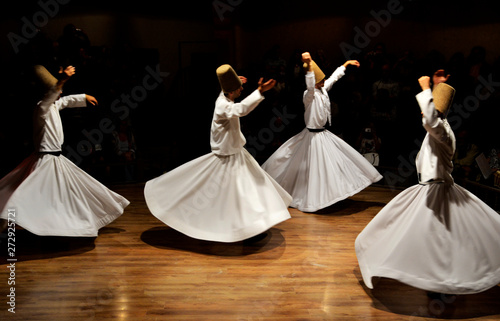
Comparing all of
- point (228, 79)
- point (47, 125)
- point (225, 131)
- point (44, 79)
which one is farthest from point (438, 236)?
point (44, 79)

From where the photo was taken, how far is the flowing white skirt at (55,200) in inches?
163

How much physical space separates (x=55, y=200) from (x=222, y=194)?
4.98ft

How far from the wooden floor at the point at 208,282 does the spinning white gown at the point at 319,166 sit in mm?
478

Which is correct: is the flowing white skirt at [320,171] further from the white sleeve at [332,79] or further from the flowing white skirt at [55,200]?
the flowing white skirt at [55,200]

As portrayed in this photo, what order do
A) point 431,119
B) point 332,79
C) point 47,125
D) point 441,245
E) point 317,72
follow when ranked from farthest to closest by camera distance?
point 332,79 → point 317,72 → point 47,125 → point 441,245 → point 431,119

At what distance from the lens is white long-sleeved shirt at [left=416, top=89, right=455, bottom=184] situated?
3128mm

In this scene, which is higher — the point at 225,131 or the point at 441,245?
the point at 225,131

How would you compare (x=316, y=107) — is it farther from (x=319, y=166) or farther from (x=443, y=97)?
(x=443, y=97)

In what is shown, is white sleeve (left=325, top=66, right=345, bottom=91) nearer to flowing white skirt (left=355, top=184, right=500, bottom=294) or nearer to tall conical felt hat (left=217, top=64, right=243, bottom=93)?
Answer: tall conical felt hat (left=217, top=64, right=243, bottom=93)

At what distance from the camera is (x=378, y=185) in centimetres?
672

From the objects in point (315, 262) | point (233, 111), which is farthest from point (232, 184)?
point (315, 262)

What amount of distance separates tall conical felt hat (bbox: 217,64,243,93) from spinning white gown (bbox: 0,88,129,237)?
5.14ft

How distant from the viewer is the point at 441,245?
10.6 feet

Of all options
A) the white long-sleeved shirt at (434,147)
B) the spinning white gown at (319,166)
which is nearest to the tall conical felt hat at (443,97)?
the white long-sleeved shirt at (434,147)
